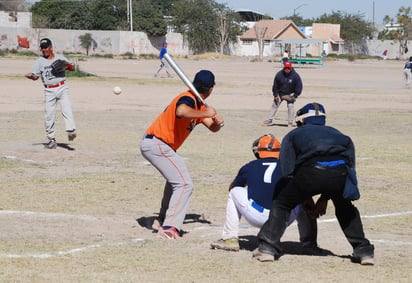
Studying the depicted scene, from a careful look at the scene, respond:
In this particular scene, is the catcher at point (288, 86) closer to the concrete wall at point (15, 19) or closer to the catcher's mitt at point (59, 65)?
the catcher's mitt at point (59, 65)

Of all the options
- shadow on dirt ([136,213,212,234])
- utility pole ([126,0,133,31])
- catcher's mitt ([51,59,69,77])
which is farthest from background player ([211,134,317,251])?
utility pole ([126,0,133,31])

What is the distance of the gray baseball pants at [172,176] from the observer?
8.80 metres

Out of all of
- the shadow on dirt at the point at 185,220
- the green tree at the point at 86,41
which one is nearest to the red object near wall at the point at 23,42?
the green tree at the point at 86,41

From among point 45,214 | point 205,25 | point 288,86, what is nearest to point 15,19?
point 205,25

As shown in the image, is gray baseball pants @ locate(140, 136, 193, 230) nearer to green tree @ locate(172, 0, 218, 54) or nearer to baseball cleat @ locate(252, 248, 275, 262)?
baseball cleat @ locate(252, 248, 275, 262)

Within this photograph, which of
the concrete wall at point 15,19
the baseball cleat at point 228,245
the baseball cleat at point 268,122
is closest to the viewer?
the baseball cleat at point 228,245

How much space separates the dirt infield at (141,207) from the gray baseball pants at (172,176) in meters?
0.28

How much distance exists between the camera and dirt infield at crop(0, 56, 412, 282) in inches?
288

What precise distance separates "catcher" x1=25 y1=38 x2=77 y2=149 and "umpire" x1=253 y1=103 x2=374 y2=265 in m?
8.56

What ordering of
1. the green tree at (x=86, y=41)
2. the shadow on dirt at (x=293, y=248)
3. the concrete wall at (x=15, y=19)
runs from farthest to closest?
the concrete wall at (x=15, y=19), the green tree at (x=86, y=41), the shadow on dirt at (x=293, y=248)

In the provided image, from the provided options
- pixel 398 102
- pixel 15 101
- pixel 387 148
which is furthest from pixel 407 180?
pixel 398 102

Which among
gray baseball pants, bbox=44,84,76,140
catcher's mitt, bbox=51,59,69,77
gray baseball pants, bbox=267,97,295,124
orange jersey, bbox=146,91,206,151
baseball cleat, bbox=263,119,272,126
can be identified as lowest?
baseball cleat, bbox=263,119,272,126

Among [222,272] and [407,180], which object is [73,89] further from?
[222,272]

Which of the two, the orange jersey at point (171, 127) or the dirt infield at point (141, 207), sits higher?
the orange jersey at point (171, 127)
